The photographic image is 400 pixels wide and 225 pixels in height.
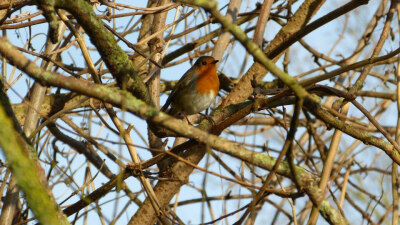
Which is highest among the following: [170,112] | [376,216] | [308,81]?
[170,112]

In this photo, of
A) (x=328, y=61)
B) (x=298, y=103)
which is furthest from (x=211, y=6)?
(x=328, y=61)

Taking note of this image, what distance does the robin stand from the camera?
171 inches

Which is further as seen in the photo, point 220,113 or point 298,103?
point 220,113

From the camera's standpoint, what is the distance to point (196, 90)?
4438mm

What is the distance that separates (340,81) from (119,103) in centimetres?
366

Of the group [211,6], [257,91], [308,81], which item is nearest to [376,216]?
[257,91]

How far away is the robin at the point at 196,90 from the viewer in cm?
434

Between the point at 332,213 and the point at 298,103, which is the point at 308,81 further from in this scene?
the point at 332,213

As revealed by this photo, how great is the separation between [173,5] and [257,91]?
1.03 m

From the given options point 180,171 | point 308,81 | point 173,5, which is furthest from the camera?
point 180,171

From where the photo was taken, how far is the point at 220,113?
2.91 meters

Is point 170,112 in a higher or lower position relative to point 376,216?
higher

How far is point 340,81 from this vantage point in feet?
16.3

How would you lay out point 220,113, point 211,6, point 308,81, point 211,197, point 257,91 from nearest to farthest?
point 211,6 < point 308,81 < point 257,91 < point 220,113 < point 211,197
